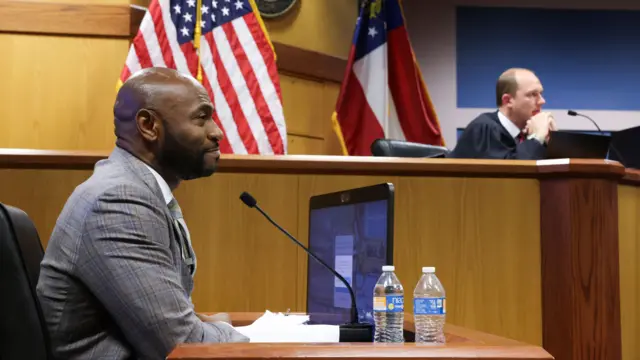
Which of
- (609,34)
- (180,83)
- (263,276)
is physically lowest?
(263,276)

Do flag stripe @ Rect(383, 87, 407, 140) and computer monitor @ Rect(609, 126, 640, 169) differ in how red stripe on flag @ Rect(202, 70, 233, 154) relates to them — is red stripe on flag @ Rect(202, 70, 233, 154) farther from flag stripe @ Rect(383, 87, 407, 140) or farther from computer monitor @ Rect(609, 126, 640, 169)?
computer monitor @ Rect(609, 126, 640, 169)

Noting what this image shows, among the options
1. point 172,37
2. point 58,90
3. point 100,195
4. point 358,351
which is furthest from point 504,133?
point 358,351

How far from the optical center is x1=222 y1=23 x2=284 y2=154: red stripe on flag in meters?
4.51

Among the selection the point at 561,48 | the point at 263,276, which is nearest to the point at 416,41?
the point at 561,48

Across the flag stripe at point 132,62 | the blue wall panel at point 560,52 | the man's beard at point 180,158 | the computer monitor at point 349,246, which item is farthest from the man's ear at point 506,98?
the man's beard at point 180,158

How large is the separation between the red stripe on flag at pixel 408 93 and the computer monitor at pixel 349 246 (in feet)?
11.1

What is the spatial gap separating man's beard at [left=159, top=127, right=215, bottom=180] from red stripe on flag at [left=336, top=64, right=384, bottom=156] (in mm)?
3437

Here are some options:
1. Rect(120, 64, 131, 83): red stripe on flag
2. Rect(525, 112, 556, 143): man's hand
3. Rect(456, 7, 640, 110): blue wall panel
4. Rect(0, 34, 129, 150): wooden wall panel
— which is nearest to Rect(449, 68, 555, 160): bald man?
Rect(525, 112, 556, 143): man's hand

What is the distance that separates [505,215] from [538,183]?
17cm

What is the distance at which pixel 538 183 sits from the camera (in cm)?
308

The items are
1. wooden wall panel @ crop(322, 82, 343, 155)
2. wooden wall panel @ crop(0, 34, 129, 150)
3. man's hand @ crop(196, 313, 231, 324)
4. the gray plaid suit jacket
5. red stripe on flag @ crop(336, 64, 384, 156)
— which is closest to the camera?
the gray plaid suit jacket

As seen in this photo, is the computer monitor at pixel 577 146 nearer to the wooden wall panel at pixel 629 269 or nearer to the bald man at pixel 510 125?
the wooden wall panel at pixel 629 269

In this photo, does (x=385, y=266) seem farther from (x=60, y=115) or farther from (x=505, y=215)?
(x=60, y=115)

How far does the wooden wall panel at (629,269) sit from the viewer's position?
305 cm
